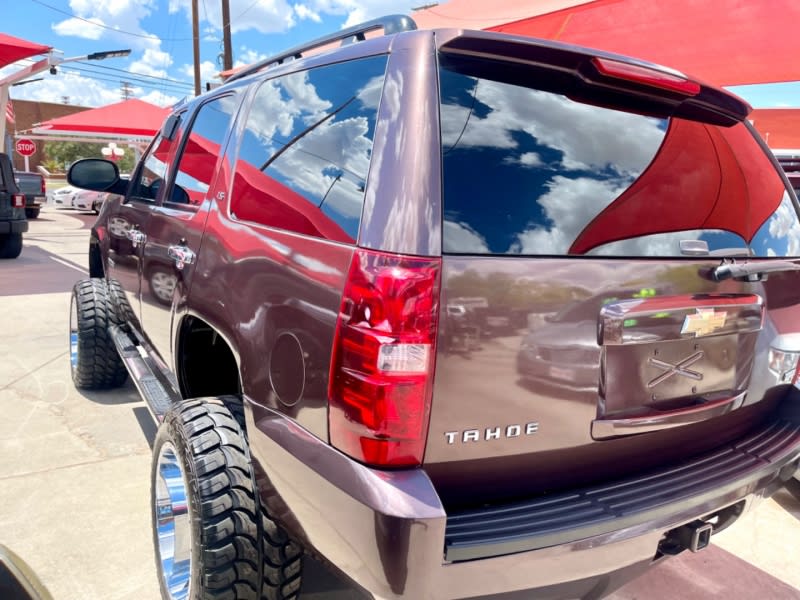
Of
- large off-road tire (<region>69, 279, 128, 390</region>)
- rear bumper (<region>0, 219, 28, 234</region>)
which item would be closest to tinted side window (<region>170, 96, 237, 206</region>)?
large off-road tire (<region>69, 279, 128, 390</region>)

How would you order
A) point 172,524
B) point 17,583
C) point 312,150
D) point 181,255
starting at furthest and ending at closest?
point 181,255 < point 172,524 < point 312,150 < point 17,583

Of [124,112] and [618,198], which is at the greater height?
[124,112]

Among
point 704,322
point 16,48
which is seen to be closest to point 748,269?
point 704,322

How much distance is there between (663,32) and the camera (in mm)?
5363

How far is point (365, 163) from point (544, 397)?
2.45 feet

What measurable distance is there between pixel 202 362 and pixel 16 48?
10.9 metres

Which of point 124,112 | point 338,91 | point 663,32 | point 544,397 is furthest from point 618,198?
point 124,112

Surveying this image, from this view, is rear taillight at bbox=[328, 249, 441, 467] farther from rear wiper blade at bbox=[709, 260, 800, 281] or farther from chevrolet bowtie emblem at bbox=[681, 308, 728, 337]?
rear wiper blade at bbox=[709, 260, 800, 281]

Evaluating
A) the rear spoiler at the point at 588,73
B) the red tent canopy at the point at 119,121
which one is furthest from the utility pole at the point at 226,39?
the rear spoiler at the point at 588,73

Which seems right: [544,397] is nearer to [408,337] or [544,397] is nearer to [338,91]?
[408,337]

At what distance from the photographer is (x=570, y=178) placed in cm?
164

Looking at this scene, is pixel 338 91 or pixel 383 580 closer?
pixel 383 580

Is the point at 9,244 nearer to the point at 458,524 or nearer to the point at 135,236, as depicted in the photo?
the point at 135,236

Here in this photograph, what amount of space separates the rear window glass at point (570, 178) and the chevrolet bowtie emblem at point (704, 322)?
184 mm
